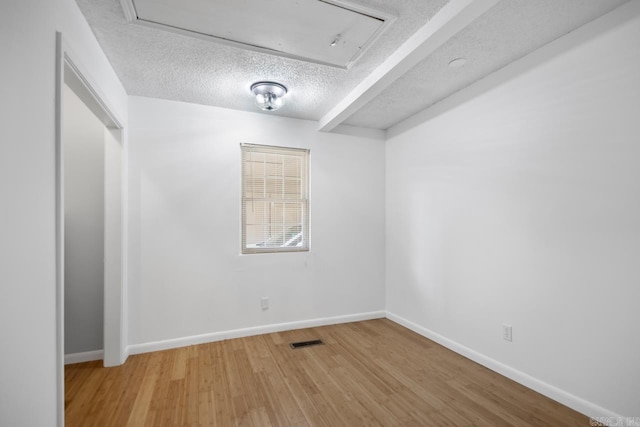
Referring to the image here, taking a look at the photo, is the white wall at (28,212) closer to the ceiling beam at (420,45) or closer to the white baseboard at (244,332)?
the white baseboard at (244,332)

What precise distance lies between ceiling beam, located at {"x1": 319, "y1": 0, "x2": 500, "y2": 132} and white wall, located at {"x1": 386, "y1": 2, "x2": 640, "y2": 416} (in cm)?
96

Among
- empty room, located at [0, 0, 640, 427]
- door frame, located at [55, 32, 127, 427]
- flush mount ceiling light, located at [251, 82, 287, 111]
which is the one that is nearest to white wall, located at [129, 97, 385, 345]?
empty room, located at [0, 0, 640, 427]

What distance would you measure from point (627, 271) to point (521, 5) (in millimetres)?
1814

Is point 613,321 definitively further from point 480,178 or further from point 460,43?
point 460,43

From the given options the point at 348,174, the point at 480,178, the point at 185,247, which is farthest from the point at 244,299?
the point at 480,178

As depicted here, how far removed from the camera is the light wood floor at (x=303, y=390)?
1.93 meters

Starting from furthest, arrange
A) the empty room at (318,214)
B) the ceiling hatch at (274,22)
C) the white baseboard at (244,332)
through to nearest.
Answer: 1. the white baseboard at (244,332)
2. the ceiling hatch at (274,22)
3. the empty room at (318,214)

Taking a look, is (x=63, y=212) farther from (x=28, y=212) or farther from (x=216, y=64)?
(x=216, y=64)

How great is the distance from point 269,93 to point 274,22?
0.93m

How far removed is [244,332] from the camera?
130 inches

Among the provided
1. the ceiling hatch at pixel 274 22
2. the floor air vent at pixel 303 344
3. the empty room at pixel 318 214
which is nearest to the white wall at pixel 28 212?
the empty room at pixel 318 214

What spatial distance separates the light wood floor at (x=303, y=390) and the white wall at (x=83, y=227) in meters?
0.34

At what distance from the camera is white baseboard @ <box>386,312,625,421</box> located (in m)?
1.88

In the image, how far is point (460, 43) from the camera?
2156 mm
